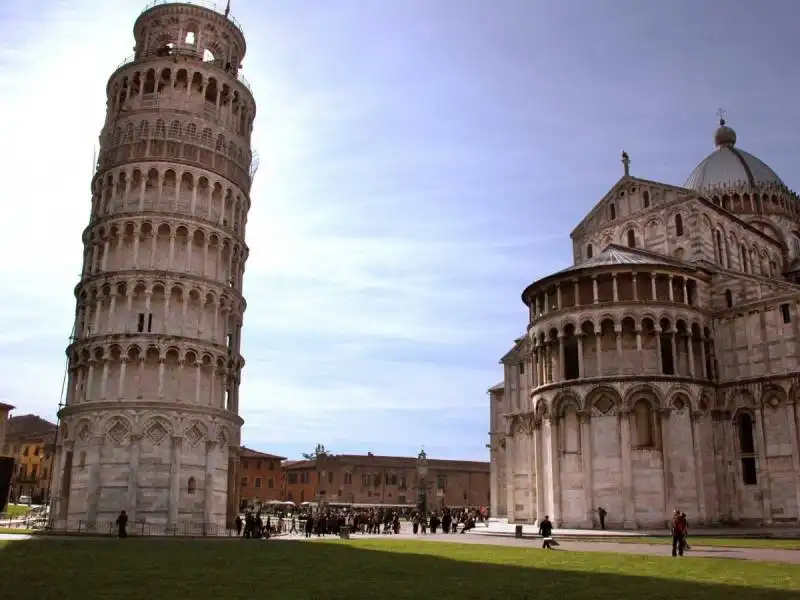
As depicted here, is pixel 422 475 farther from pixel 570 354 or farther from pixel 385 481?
pixel 570 354

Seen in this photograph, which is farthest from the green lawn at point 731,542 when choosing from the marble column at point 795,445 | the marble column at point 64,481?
the marble column at point 64,481

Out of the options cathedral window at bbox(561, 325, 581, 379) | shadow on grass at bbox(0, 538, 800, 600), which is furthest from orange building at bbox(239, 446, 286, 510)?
shadow on grass at bbox(0, 538, 800, 600)

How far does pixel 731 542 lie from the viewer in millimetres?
28125

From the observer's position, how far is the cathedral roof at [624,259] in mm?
40250

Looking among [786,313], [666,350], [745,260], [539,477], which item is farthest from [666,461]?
[745,260]

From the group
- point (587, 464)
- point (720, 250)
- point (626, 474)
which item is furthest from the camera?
point (720, 250)

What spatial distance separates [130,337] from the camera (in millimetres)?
38750

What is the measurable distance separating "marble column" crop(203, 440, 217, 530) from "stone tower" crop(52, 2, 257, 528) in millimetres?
67

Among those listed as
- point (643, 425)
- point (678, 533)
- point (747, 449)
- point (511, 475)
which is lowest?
point (678, 533)

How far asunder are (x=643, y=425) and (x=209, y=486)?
2227 centimetres

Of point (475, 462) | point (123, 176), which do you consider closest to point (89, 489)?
point (123, 176)

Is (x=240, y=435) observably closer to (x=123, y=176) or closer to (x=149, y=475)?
(x=149, y=475)

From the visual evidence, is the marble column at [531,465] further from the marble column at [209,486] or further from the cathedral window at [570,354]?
the marble column at [209,486]

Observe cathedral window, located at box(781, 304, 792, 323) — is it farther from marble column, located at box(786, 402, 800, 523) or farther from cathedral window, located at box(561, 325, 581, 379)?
cathedral window, located at box(561, 325, 581, 379)
